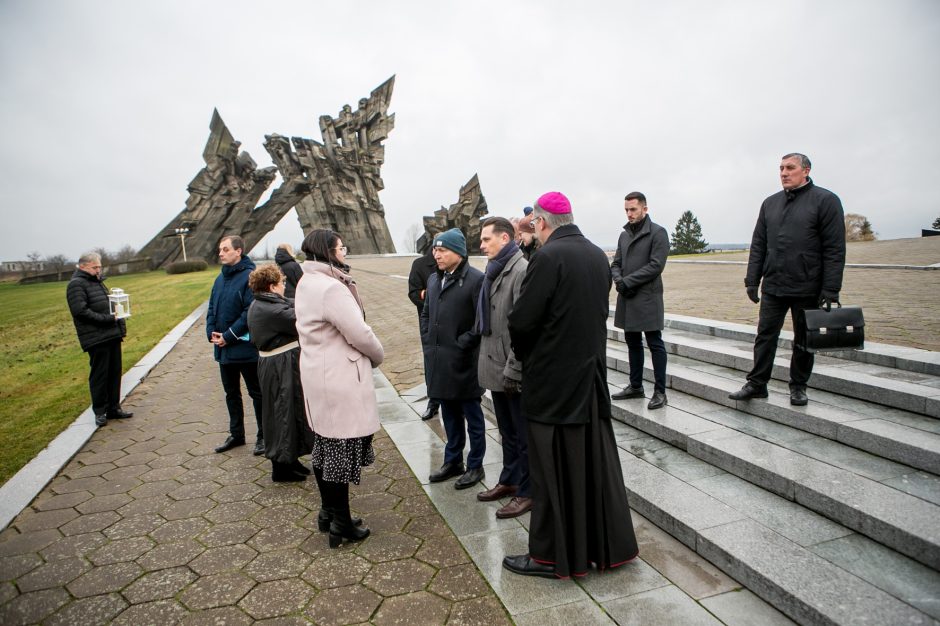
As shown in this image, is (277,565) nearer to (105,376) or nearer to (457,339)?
(457,339)

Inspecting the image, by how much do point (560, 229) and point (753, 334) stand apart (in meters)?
4.38

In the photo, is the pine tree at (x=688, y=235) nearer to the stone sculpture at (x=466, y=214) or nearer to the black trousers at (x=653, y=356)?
the stone sculpture at (x=466, y=214)

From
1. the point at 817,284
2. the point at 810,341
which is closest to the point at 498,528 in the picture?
the point at 810,341

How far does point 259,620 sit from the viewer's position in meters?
2.68

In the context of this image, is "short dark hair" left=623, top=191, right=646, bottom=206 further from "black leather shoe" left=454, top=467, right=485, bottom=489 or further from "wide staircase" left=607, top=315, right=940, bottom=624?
"black leather shoe" left=454, top=467, right=485, bottom=489

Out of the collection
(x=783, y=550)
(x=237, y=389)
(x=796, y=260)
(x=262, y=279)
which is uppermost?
(x=796, y=260)

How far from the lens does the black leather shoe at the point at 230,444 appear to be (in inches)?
201

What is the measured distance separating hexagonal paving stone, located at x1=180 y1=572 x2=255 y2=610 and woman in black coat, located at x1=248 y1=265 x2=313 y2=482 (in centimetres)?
113

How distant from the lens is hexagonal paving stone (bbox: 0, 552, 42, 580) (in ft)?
10.4

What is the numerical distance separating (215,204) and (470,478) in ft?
112

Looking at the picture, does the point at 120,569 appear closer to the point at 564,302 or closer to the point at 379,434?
the point at 379,434

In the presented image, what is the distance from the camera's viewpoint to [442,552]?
10.6 ft

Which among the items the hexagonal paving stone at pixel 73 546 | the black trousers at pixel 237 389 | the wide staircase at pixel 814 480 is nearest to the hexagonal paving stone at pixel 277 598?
the hexagonal paving stone at pixel 73 546

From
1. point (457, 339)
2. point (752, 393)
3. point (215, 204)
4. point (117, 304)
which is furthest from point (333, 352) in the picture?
point (215, 204)
